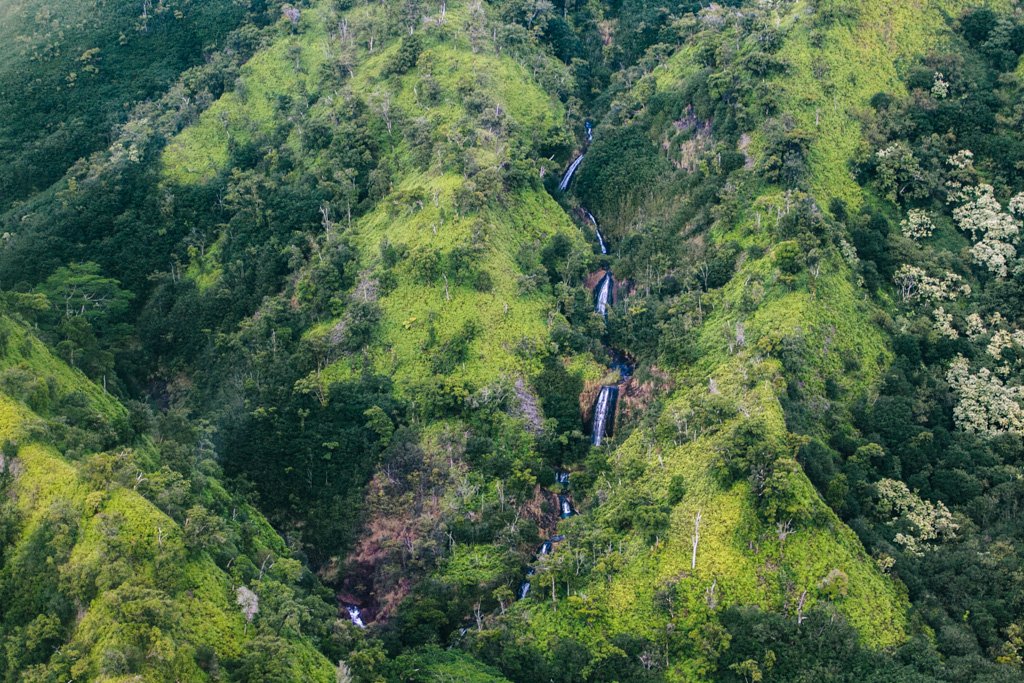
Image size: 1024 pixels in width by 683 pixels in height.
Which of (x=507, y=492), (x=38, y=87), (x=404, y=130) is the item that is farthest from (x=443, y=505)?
(x=38, y=87)

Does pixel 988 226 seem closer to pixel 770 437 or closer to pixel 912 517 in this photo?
pixel 912 517

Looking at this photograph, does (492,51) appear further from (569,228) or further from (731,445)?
(731,445)

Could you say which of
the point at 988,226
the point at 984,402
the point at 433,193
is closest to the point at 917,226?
the point at 988,226

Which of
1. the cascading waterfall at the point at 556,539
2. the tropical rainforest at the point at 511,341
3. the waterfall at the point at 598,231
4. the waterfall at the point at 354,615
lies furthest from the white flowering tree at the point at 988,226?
the waterfall at the point at 354,615

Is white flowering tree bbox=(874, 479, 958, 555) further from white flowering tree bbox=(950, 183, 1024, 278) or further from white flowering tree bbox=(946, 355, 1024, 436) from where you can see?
white flowering tree bbox=(950, 183, 1024, 278)

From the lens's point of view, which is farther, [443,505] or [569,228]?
[569,228]

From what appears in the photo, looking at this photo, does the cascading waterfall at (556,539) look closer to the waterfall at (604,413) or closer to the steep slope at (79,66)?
the waterfall at (604,413)

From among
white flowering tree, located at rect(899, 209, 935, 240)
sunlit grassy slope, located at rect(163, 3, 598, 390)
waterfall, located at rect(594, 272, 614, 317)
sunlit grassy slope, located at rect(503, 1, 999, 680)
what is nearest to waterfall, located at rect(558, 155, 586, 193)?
sunlit grassy slope, located at rect(163, 3, 598, 390)
